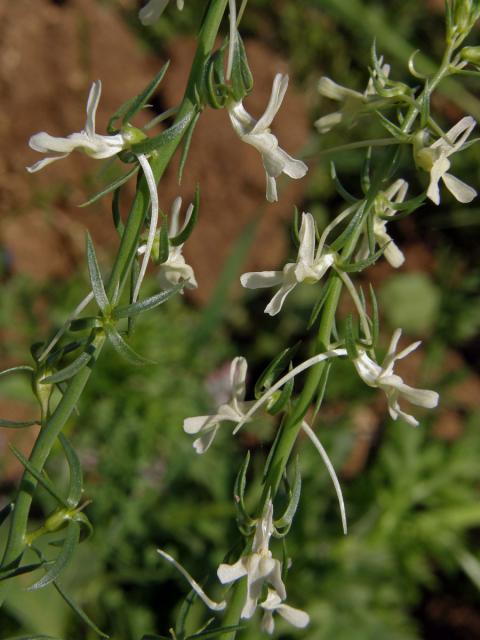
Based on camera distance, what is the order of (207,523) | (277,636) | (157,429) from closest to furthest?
1. (277,636)
2. (207,523)
3. (157,429)

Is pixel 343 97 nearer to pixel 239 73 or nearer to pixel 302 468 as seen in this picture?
pixel 239 73

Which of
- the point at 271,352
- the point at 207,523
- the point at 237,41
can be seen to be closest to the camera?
the point at 237,41

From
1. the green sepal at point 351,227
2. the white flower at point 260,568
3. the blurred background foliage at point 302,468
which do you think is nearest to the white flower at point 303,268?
the green sepal at point 351,227

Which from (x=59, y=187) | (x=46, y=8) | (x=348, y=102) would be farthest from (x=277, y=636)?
(x=46, y=8)

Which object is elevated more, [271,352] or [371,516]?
[371,516]

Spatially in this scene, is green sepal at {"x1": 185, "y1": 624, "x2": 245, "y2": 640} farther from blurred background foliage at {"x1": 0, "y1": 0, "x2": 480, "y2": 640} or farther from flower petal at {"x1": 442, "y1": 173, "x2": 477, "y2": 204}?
blurred background foliage at {"x1": 0, "y1": 0, "x2": 480, "y2": 640}

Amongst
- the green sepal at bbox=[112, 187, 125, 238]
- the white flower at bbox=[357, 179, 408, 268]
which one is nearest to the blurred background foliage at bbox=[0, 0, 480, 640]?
the white flower at bbox=[357, 179, 408, 268]

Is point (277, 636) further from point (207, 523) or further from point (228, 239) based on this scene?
point (228, 239)
